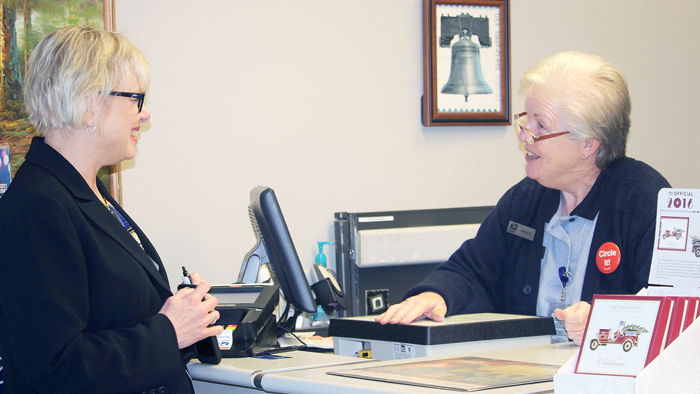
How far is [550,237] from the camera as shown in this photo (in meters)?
1.99

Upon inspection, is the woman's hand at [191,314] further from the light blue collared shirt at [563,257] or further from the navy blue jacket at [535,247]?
the light blue collared shirt at [563,257]

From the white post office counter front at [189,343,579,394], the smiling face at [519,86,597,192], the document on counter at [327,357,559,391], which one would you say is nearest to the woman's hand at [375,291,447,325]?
the white post office counter front at [189,343,579,394]

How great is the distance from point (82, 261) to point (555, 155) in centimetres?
133

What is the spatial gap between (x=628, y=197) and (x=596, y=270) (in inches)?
8.3

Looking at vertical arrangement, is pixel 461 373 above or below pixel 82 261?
below

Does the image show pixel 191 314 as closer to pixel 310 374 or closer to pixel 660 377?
pixel 310 374

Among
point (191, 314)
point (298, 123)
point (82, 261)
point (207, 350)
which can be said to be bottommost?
point (207, 350)

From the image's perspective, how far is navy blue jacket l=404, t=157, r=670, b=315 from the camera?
1.76 meters

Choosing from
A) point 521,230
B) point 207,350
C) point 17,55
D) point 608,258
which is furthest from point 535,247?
point 17,55

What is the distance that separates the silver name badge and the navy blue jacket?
0.01 meters

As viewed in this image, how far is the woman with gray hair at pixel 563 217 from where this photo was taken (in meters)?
1.79

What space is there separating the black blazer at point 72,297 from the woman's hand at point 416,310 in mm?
509

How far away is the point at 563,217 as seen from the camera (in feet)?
6.44

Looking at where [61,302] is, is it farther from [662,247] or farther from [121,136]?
[662,247]
